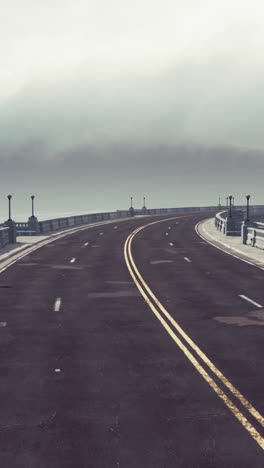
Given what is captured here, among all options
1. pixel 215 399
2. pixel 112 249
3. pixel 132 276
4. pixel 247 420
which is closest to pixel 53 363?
pixel 215 399

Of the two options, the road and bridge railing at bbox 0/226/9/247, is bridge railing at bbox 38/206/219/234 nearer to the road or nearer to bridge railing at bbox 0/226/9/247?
bridge railing at bbox 0/226/9/247

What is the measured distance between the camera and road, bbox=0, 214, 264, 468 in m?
7.05

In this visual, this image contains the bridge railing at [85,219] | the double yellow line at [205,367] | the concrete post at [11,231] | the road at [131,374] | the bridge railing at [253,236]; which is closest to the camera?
the road at [131,374]

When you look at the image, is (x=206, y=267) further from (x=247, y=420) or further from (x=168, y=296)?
(x=247, y=420)

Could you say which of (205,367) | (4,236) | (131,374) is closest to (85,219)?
(4,236)

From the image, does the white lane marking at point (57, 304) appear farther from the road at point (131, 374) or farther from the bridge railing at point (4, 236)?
the bridge railing at point (4, 236)

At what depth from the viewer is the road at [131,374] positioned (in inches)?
277

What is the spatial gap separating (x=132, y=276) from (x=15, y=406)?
15.9m

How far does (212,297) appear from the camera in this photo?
18.8m

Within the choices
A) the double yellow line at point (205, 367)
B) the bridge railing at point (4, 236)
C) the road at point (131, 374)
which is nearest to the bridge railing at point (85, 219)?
the bridge railing at point (4, 236)

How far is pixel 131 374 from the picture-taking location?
33.3 feet

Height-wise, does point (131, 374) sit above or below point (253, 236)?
below

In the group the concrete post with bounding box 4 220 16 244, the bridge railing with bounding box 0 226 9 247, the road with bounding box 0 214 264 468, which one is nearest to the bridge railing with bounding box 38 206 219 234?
the concrete post with bounding box 4 220 16 244

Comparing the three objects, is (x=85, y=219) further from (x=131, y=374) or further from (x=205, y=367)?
(x=131, y=374)
